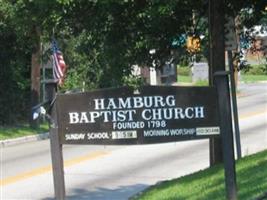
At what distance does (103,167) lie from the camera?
50.1 ft

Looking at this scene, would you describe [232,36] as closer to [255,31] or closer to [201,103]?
[255,31]

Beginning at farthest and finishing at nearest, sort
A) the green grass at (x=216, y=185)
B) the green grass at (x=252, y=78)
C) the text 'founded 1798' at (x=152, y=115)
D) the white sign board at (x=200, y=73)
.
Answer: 1. the green grass at (x=252, y=78)
2. the white sign board at (x=200, y=73)
3. the green grass at (x=216, y=185)
4. the text 'founded 1798' at (x=152, y=115)

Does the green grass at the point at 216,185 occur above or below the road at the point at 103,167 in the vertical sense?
above

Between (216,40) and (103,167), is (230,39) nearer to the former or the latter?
(216,40)

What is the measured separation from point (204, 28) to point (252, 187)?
4226 millimetres

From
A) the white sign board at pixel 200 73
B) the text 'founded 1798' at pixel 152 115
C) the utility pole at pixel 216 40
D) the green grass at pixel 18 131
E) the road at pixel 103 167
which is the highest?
the utility pole at pixel 216 40

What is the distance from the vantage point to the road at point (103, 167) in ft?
40.2

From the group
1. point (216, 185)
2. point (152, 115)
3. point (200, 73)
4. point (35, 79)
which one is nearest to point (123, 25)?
point (216, 185)

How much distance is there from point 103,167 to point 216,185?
6940mm

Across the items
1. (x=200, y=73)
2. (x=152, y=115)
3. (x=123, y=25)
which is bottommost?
(x=200, y=73)

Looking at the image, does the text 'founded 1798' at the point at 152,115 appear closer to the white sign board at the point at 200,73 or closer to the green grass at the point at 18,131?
the green grass at the point at 18,131

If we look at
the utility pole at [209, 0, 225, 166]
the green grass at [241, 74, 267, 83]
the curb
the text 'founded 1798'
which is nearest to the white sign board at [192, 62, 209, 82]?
the green grass at [241, 74, 267, 83]

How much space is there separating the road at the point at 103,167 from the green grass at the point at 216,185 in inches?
73.3

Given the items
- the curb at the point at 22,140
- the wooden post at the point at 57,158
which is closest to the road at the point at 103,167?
the curb at the point at 22,140
